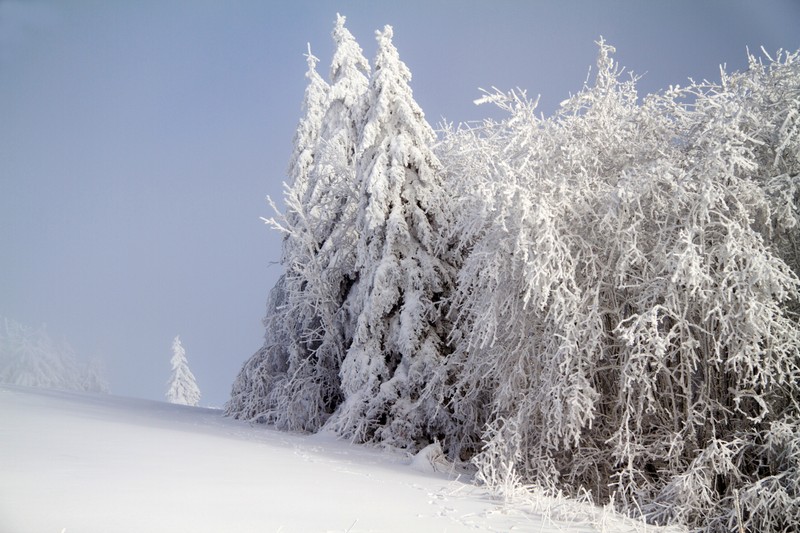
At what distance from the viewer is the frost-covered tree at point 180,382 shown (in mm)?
42250

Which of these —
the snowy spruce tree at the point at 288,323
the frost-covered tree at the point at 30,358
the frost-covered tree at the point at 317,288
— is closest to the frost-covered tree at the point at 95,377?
the frost-covered tree at the point at 30,358

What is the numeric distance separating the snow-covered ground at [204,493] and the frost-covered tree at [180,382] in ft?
121

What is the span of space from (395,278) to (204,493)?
8.78 meters

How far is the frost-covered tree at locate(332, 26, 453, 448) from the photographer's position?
12.4 m

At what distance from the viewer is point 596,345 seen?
313 inches

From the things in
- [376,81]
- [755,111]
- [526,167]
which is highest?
[376,81]

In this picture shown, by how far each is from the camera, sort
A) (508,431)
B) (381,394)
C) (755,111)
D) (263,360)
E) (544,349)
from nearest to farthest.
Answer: (755,111) < (508,431) < (544,349) < (381,394) < (263,360)

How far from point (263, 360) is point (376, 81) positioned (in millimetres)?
9098

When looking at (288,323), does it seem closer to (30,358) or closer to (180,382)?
(30,358)

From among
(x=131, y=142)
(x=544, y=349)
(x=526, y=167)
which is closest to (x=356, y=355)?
(x=544, y=349)

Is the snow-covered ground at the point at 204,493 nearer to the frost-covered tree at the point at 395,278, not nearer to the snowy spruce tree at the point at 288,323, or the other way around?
the frost-covered tree at the point at 395,278

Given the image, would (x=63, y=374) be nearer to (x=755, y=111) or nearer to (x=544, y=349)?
(x=544, y=349)

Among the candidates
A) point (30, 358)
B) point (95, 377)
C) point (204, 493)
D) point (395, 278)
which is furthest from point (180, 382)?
point (204, 493)

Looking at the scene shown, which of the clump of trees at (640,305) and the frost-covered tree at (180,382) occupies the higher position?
the clump of trees at (640,305)
